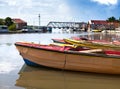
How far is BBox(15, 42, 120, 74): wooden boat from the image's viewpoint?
44.1 feet

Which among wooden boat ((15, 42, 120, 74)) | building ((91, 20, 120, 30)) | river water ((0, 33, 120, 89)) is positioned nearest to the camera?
river water ((0, 33, 120, 89))

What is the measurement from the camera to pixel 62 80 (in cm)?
1298

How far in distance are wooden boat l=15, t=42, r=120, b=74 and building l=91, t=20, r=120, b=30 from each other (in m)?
155

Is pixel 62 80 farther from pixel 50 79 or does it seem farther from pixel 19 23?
pixel 19 23

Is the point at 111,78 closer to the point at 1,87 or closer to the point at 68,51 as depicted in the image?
the point at 68,51

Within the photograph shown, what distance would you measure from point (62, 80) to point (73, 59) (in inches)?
50.2

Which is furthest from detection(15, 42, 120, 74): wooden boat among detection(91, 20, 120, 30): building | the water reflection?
detection(91, 20, 120, 30): building

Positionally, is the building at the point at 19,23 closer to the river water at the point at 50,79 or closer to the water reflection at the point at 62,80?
the river water at the point at 50,79

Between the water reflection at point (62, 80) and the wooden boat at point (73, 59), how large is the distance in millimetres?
292

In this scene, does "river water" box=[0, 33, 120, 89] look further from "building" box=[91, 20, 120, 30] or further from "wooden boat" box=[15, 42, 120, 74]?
"building" box=[91, 20, 120, 30]

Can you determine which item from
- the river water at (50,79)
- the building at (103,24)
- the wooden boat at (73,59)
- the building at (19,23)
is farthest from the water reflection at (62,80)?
the building at (103,24)

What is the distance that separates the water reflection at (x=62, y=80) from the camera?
1185cm

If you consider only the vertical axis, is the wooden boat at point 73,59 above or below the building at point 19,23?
below

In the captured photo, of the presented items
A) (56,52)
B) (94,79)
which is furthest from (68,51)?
(94,79)
